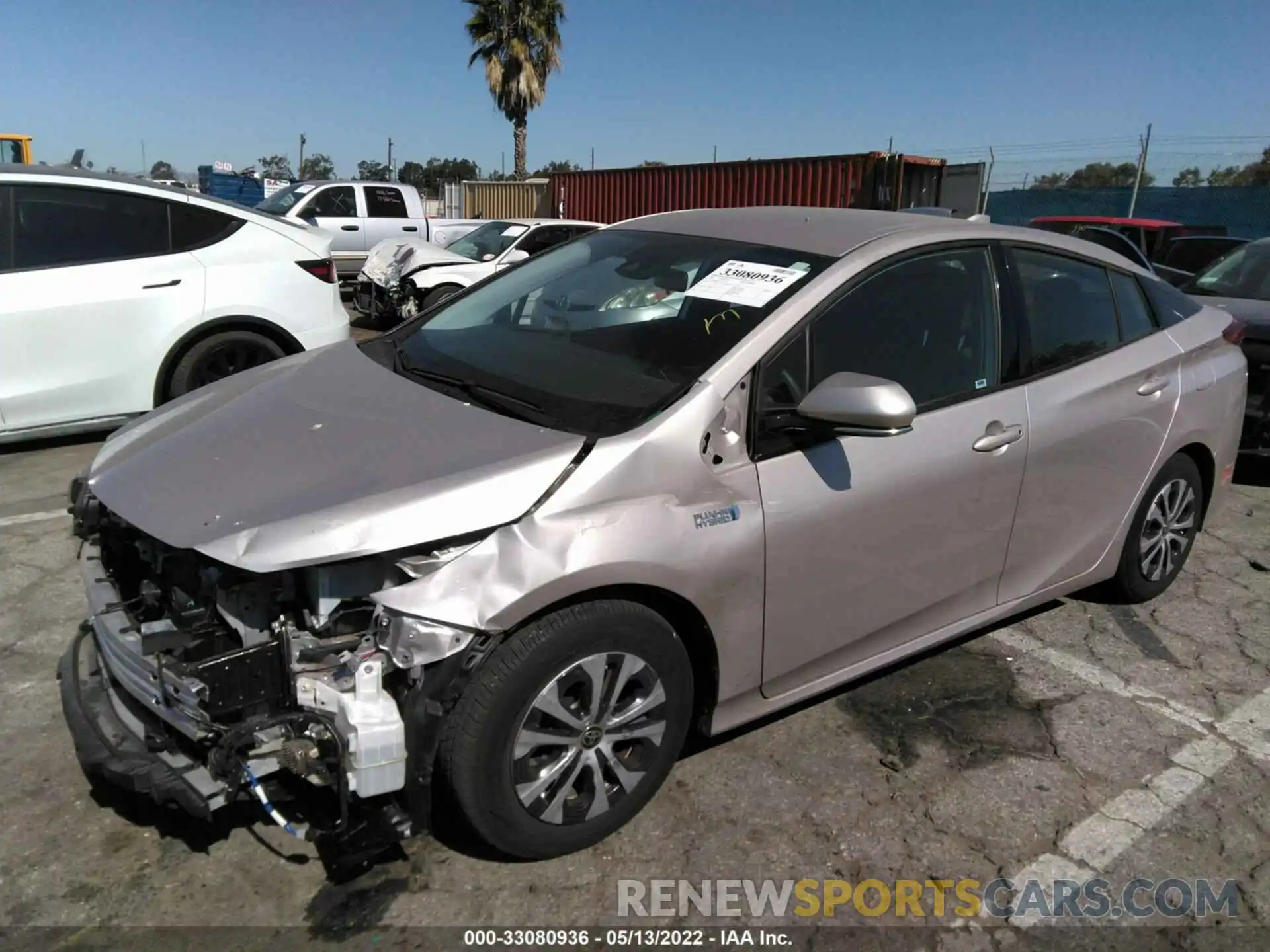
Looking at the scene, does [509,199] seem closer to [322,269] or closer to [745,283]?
[322,269]

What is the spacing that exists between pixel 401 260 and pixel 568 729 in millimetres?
9308

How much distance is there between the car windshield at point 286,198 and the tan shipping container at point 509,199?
11617mm

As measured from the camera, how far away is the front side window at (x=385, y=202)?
1530 centimetres

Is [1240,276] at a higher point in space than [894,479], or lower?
higher

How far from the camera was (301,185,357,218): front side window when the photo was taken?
1481cm

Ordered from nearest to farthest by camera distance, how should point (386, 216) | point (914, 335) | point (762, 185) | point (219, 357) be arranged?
point (914, 335)
point (219, 357)
point (386, 216)
point (762, 185)

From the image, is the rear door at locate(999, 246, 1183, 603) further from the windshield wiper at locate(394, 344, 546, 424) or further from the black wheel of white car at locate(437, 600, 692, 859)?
Answer: the windshield wiper at locate(394, 344, 546, 424)

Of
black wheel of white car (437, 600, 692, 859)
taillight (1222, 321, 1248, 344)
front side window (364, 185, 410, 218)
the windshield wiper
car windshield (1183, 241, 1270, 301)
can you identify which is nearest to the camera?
black wheel of white car (437, 600, 692, 859)

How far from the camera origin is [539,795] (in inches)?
97.0

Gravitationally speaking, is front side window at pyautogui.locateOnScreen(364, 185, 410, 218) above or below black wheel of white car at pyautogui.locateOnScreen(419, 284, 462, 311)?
above

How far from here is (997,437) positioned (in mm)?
3189

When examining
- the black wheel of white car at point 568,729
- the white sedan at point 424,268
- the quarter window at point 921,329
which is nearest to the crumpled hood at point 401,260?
the white sedan at point 424,268

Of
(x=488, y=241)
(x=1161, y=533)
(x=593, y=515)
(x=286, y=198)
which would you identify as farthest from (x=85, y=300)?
(x=286, y=198)

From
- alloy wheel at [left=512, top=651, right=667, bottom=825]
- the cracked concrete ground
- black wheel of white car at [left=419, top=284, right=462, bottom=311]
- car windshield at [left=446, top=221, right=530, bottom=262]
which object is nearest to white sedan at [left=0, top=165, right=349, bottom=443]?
the cracked concrete ground
